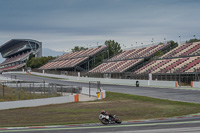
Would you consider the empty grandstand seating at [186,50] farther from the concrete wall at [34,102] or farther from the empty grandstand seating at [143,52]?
the concrete wall at [34,102]

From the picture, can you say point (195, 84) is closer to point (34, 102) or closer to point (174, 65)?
point (174, 65)

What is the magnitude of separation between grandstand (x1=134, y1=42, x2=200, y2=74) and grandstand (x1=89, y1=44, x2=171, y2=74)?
22.6ft

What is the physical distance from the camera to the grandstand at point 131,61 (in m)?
82.9

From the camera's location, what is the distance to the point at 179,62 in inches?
2655

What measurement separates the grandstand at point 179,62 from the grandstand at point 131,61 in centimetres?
690

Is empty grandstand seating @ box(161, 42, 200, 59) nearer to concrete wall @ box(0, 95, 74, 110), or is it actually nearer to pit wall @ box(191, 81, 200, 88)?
pit wall @ box(191, 81, 200, 88)

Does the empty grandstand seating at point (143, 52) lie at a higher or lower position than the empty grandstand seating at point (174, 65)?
higher

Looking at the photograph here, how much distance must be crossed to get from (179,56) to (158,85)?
1902cm

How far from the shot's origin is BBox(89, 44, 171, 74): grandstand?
272 feet

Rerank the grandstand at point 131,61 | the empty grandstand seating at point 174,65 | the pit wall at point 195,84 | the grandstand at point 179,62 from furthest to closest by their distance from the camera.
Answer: the grandstand at point 131,61 < the grandstand at point 179,62 < the empty grandstand seating at point 174,65 < the pit wall at point 195,84

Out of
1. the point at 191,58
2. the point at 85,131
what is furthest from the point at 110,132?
the point at 191,58

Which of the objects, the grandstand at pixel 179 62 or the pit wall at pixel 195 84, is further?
the grandstand at pixel 179 62

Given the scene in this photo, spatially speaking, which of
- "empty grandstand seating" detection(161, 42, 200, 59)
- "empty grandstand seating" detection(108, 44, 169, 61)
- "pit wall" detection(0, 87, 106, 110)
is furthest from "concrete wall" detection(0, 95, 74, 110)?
"empty grandstand seating" detection(108, 44, 169, 61)

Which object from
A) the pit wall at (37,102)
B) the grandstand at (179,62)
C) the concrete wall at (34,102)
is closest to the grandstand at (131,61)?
the grandstand at (179,62)
